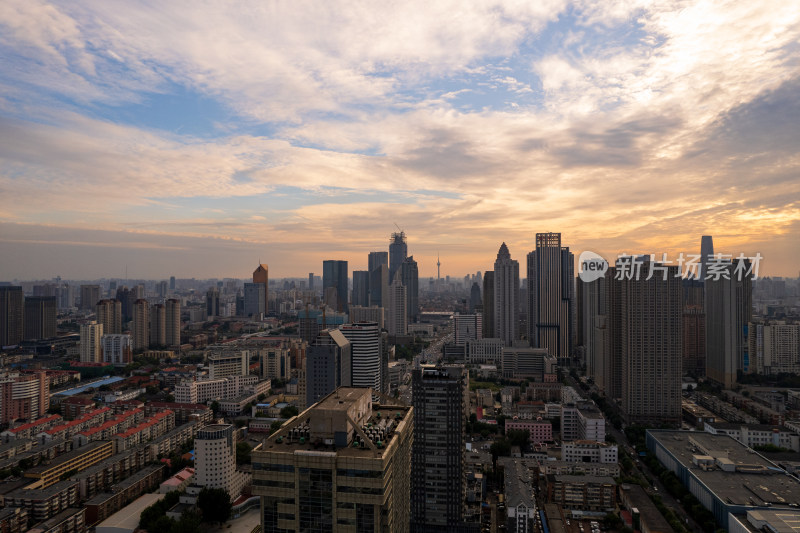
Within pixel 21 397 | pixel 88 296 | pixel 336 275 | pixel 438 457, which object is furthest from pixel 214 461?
pixel 88 296

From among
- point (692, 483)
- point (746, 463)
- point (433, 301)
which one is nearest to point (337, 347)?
point (692, 483)

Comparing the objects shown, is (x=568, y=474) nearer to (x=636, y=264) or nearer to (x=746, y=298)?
(x=636, y=264)

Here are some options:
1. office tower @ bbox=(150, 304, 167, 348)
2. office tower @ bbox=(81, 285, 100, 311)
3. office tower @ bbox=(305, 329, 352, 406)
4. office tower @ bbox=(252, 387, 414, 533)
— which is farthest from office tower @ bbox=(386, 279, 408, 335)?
office tower @ bbox=(252, 387, 414, 533)

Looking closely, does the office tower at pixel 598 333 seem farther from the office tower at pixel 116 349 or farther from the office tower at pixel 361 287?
the office tower at pixel 361 287

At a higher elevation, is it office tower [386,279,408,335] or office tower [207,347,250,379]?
office tower [386,279,408,335]

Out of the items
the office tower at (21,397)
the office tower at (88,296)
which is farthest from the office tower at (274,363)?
the office tower at (88,296)

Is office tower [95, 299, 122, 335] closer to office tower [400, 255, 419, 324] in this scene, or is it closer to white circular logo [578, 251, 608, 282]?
office tower [400, 255, 419, 324]

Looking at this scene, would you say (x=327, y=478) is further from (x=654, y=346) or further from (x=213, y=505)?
(x=654, y=346)
